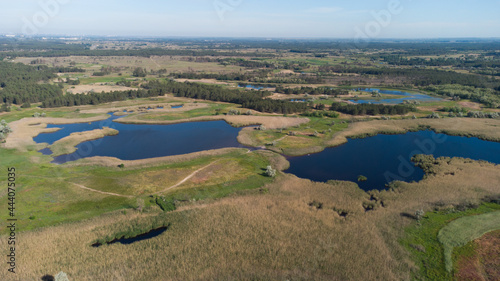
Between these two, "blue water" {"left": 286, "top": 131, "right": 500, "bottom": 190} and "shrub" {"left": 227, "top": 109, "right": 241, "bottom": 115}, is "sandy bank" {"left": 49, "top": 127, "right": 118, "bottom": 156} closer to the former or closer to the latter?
"shrub" {"left": 227, "top": 109, "right": 241, "bottom": 115}

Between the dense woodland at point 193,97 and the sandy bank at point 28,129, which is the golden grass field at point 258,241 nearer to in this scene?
the sandy bank at point 28,129

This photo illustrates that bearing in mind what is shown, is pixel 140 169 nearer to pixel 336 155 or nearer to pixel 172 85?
pixel 336 155

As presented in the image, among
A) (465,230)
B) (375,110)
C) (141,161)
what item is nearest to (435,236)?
(465,230)

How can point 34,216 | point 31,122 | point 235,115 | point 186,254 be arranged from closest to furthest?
point 186,254 → point 34,216 → point 31,122 → point 235,115

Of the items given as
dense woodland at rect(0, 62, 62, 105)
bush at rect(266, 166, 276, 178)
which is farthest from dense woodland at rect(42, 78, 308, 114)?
bush at rect(266, 166, 276, 178)

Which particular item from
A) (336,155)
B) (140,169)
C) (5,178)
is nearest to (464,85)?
(336,155)

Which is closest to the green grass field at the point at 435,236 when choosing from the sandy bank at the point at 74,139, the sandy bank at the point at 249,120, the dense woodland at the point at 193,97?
the sandy bank at the point at 249,120
